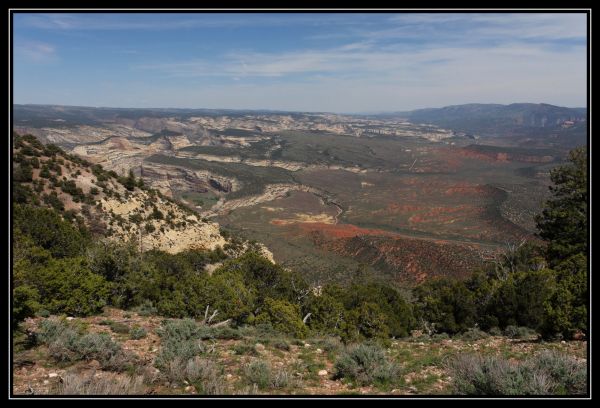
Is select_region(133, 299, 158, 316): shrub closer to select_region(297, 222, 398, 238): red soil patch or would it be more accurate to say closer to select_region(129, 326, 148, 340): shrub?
select_region(129, 326, 148, 340): shrub

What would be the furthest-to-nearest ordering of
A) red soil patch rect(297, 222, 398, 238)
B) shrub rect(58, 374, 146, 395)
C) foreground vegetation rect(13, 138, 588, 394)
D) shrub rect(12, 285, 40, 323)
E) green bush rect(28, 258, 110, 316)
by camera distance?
red soil patch rect(297, 222, 398, 238), green bush rect(28, 258, 110, 316), shrub rect(12, 285, 40, 323), foreground vegetation rect(13, 138, 588, 394), shrub rect(58, 374, 146, 395)

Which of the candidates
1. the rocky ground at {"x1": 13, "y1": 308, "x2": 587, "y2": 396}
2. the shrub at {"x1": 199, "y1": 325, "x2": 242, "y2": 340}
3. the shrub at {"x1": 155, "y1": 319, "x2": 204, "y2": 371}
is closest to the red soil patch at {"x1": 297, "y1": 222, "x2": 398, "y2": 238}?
the rocky ground at {"x1": 13, "y1": 308, "x2": 587, "y2": 396}

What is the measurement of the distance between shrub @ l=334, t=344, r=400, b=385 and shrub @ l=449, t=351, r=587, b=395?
99cm

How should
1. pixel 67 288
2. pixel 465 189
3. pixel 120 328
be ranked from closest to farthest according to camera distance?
pixel 120 328 → pixel 67 288 → pixel 465 189

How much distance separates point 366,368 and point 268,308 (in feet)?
20.0

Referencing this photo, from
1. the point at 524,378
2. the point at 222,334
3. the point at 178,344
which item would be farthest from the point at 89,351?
the point at 524,378

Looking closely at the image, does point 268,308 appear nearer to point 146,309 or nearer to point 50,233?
point 146,309

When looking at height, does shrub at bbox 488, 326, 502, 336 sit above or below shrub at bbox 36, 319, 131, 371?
below

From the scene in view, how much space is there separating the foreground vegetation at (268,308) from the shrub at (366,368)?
0.02 metres

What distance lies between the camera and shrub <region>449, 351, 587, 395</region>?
487cm

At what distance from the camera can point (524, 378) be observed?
5129 mm

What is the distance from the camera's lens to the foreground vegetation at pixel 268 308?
6285 mm

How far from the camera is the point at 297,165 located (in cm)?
12850
